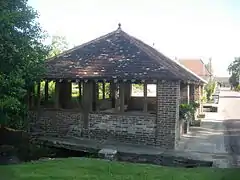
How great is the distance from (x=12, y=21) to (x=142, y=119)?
6327 mm

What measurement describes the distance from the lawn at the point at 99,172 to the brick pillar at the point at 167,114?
4327 millimetres

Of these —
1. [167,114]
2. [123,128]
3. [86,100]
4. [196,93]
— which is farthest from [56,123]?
[196,93]

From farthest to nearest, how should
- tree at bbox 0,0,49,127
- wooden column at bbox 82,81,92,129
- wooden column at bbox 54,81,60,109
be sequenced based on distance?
wooden column at bbox 54,81,60,109 < wooden column at bbox 82,81,92,129 < tree at bbox 0,0,49,127

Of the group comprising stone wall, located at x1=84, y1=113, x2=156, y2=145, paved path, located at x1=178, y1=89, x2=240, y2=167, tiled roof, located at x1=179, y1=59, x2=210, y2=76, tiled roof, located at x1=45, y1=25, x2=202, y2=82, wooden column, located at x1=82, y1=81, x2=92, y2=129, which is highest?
tiled roof, located at x1=179, y1=59, x2=210, y2=76

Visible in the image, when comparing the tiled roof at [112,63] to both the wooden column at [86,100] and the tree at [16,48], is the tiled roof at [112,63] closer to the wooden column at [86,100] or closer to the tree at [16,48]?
the wooden column at [86,100]

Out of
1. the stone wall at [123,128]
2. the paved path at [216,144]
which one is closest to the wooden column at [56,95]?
the stone wall at [123,128]

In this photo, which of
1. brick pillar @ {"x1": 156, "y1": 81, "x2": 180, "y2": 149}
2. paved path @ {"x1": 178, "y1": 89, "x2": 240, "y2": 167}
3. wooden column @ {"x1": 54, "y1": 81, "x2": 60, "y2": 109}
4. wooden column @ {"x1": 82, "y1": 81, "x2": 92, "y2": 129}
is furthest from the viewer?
wooden column @ {"x1": 54, "y1": 81, "x2": 60, "y2": 109}

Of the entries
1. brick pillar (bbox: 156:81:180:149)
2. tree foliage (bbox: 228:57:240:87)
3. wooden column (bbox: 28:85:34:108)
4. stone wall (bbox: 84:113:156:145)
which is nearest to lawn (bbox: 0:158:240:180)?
brick pillar (bbox: 156:81:180:149)

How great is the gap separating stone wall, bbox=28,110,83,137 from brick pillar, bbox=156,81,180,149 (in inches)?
137

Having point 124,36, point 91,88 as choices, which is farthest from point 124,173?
point 124,36

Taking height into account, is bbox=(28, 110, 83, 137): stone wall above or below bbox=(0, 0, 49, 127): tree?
below

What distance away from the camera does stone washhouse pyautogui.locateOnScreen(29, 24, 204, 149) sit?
44.8 feet

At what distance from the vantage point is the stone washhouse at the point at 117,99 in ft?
44.8

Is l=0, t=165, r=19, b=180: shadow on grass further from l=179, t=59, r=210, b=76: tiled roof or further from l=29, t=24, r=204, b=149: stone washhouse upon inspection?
l=179, t=59, r=210, b=76: tiled roof
